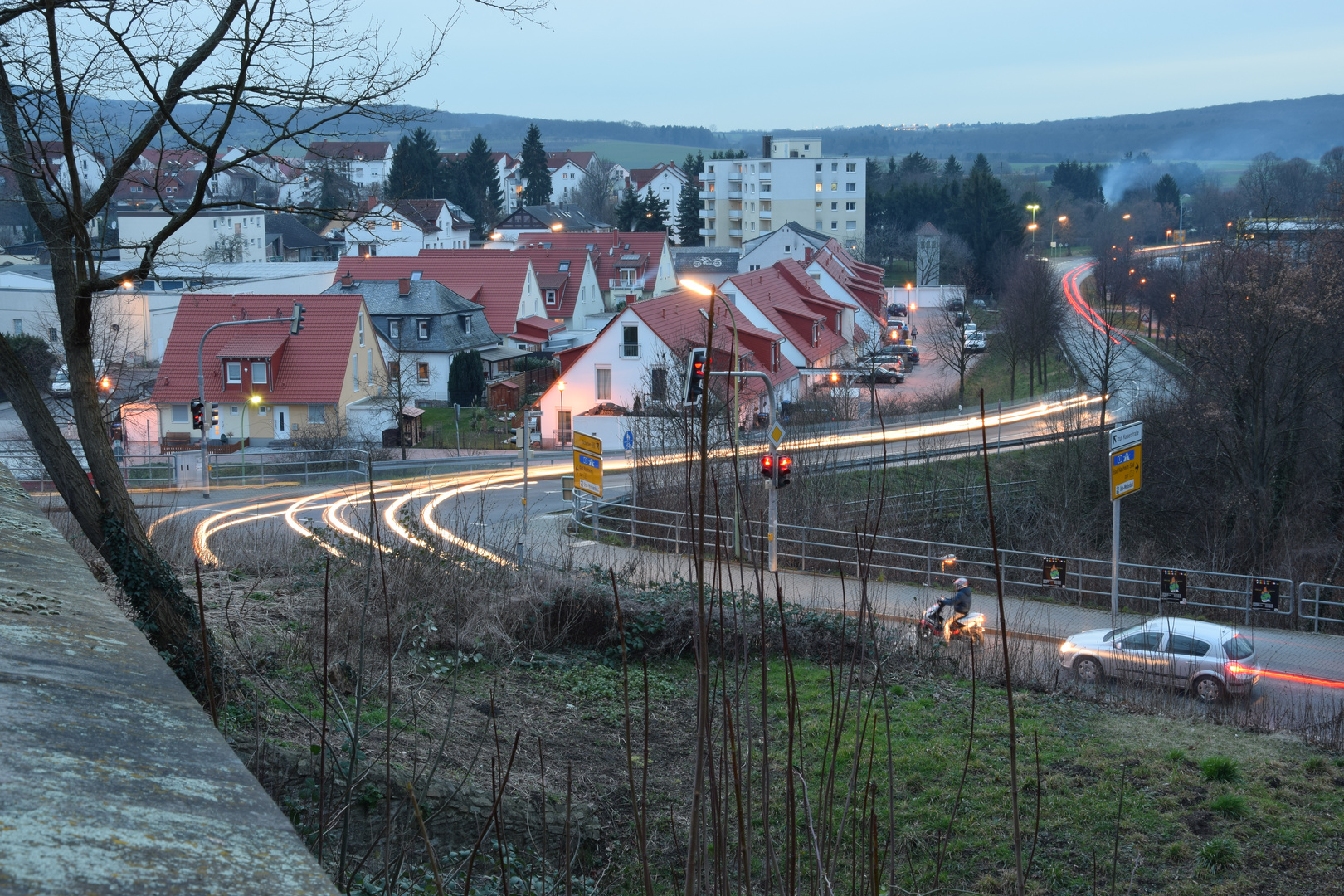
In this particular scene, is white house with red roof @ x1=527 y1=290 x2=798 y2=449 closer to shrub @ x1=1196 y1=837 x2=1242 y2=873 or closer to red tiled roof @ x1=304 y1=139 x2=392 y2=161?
red tiled roof @ x1=304 y1=139 x2=392 y2=161

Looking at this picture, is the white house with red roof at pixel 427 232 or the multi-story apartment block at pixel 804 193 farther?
the multi-story apartment block at pixel 804 193

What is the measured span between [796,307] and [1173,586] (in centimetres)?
3644

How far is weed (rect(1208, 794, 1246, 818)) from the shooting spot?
8164 millimetres

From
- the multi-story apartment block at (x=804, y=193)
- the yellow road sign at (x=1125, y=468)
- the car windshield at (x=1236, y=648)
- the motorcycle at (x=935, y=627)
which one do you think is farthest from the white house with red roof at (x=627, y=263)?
the car windshield at (x=1236, y=648)

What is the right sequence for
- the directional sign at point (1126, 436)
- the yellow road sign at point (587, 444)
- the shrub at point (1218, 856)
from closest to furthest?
the shrub at point (1218, 856)
the directional sign at point (1126, 436)
the yellow road sign at point (587, 444)

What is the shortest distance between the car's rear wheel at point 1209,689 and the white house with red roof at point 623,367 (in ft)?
74.8

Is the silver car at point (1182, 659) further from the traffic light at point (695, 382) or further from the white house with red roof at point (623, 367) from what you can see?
the white house with red roof at point (623, 367)

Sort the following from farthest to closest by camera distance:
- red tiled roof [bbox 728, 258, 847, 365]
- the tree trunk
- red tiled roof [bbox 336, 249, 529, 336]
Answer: red tiled roof [bbox 336, 249, 529, 336]
red tiled roof [bbox 728, 258, 847, 365]
the tree trunk

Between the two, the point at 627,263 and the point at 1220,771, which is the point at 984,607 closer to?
the point at 1220,771

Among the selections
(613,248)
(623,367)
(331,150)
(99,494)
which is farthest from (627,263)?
(99,494)

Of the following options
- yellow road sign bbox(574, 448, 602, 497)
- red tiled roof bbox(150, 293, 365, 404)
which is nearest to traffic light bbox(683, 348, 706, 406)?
yellow road sign bbox(574, 448, 602, 497)

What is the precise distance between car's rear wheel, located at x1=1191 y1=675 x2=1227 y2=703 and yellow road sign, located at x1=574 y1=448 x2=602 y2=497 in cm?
1132

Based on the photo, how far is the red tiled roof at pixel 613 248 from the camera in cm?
7512

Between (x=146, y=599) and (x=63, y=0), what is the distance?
3.68 metres
